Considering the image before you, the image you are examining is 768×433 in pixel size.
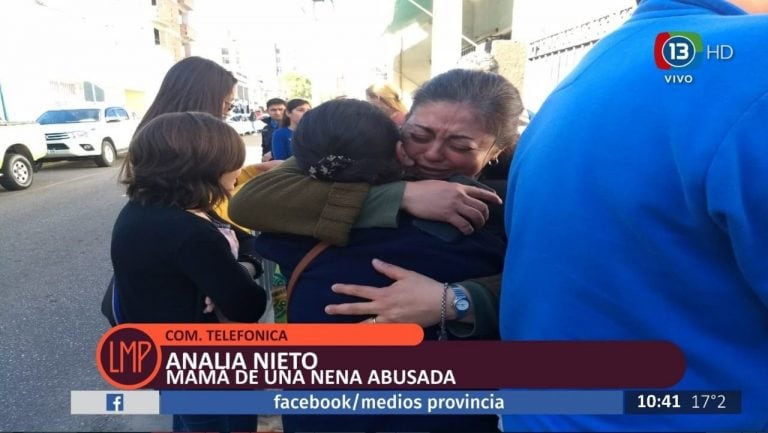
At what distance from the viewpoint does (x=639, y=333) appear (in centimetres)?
77

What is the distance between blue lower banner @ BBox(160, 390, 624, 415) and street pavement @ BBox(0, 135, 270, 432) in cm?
27

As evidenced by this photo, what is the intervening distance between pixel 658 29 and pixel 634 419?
0.62 metres

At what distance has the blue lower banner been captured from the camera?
0.88m

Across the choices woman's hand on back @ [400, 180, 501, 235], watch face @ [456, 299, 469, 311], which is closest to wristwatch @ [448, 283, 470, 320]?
watch face @ [456, 299, 469, 311]

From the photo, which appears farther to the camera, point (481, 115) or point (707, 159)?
point (481, 115)

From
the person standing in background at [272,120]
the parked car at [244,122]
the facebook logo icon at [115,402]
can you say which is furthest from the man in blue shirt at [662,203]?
the parked car at [244,122]

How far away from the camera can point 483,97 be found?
1309mm

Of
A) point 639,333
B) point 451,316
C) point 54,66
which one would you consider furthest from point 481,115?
point 54,66

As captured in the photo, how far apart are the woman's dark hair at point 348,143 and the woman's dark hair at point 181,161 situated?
1.74ft

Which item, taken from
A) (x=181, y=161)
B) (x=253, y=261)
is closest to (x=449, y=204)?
(x=181, y=161)

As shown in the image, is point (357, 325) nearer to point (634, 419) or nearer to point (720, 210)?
point (634, 419)

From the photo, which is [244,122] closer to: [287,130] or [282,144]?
[287,130]

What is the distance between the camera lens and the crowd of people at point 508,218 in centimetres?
67

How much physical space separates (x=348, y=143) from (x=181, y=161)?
70 centimetres
